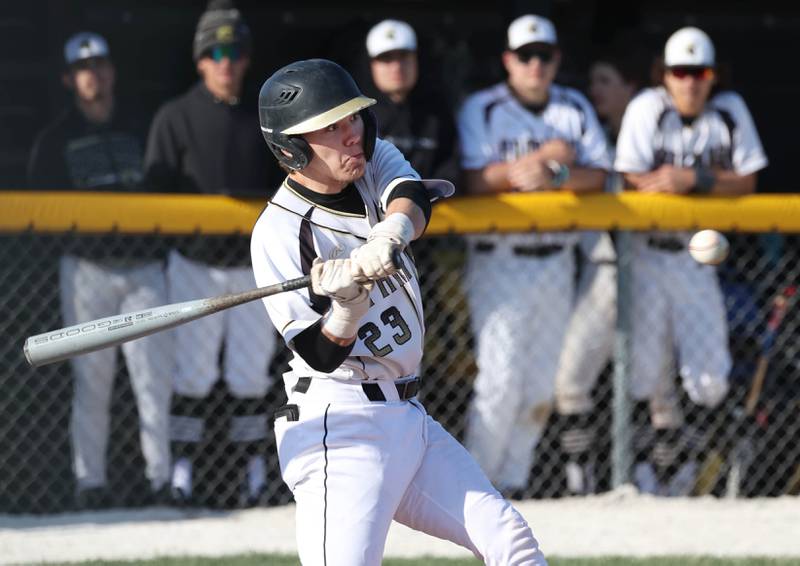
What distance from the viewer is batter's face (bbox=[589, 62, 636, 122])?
6.70 metres

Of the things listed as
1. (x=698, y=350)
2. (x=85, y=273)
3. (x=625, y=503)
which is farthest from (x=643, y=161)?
(x=85, y=273)

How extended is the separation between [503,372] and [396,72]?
1.32m

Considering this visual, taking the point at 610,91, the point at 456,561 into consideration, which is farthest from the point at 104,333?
the point at 610,91

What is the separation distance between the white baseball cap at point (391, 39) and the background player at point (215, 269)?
0.57 meters

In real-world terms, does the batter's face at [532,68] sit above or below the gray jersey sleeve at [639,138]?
above

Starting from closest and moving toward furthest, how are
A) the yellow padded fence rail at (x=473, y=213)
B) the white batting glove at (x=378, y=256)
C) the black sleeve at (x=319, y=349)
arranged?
the white batting glove at (x=378, y=256) → the black sleeve at (x=319, y=349) → the yellow padded fence rail at (x=473, y=213)

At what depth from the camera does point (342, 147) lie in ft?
11.4

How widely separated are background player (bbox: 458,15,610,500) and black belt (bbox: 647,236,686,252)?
1.04 feet

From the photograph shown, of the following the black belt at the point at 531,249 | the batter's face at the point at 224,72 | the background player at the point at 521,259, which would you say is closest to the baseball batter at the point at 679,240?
the background player at the point at 521,259

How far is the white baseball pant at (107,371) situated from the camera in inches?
226

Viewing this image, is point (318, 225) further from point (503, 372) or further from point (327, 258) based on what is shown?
point (503, 372)

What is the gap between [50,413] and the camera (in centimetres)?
585

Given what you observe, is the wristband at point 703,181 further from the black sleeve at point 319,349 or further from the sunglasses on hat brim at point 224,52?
the black sleeve at point 319,349

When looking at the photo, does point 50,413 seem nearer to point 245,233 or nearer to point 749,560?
point 245,233
